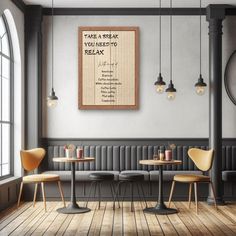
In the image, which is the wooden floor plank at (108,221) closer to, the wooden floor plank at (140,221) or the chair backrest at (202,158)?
the wooden floor plank at (140,221)

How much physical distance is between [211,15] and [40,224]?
4350 mm

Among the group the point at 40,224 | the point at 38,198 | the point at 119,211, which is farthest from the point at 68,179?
the point at 40,224

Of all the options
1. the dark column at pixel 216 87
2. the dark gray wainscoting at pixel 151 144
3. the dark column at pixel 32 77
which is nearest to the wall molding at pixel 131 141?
the dark gray wainscoting at pixel 151 144

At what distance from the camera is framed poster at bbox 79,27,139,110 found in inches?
323

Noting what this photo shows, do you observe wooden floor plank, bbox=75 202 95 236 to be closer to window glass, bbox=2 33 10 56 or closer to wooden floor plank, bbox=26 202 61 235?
wooden floor plank, bbox=26 202 61 235

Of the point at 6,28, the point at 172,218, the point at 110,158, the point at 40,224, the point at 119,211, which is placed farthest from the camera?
the point at 110,158

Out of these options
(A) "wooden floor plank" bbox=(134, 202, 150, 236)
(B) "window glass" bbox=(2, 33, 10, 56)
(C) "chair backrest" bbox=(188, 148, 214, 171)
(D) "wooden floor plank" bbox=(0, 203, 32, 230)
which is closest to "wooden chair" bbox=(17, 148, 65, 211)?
(D) "wooden floor plank" bbox=(0, 203, 32, 230)

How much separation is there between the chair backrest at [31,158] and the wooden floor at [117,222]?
2.05 ft

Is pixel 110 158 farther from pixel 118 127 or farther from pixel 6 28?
pixel 6 28

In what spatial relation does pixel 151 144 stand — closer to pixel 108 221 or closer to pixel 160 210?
pixel 160 210

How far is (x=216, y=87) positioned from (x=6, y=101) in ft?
11.2

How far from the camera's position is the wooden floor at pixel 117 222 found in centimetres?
547

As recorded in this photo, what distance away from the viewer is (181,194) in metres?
7.72

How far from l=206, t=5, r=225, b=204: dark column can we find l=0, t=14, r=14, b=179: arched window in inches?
129
